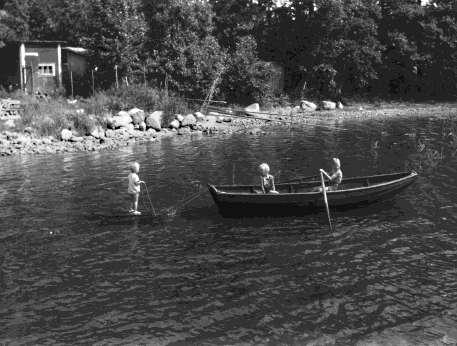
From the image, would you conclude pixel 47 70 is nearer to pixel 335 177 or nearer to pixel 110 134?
pixel 110 134

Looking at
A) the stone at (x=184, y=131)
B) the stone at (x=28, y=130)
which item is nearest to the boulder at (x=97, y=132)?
the stone at (x=28, y=130)

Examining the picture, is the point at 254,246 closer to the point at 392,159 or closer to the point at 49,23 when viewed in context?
the point at 392,159

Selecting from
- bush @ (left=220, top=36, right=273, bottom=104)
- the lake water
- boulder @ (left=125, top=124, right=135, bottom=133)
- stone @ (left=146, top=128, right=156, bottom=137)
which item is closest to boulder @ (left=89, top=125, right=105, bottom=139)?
boulder @ (left=125, top=124, right=135, bottom=133)

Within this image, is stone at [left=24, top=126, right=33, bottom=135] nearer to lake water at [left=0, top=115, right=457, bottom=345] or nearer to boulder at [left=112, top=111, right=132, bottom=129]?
boulder at [left=112, top=111, right=132, bottom=129]

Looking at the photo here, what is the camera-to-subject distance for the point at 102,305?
11.9 meters

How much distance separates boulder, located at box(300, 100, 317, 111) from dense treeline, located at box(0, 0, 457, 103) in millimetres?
3172

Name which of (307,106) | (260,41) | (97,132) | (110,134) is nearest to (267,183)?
(97,132)

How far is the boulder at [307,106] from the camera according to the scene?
5828 cm

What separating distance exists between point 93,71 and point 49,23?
26.1 metres

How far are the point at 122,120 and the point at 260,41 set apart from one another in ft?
96.2

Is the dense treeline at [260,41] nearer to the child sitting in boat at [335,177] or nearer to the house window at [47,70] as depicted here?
the house window at [47,70]

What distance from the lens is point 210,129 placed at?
145 ft

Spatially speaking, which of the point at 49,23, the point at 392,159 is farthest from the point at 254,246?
the point at 49,23

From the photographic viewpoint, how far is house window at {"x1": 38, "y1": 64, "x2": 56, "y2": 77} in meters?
51.9
